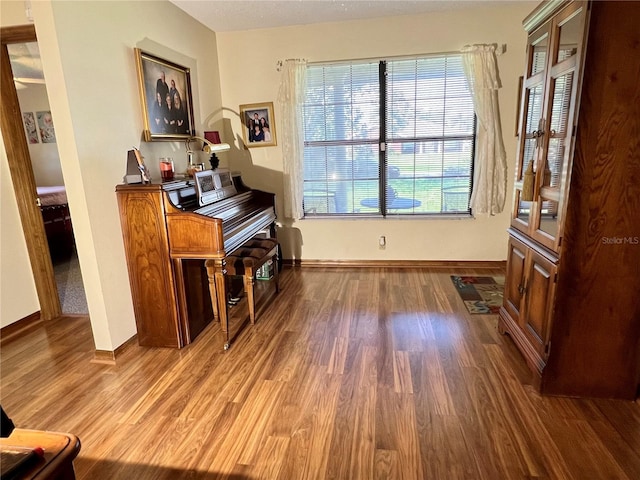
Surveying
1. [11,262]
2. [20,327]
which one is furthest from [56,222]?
[20,327]

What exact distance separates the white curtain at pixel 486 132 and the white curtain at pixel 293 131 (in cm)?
169

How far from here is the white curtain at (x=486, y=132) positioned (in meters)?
3.59

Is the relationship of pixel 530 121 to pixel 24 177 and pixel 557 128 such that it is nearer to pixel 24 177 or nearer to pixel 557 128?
pixel 557 128

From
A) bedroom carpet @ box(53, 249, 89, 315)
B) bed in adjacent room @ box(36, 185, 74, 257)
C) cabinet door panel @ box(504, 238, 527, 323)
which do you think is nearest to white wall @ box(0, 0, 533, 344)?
bedroom carpet @ box(53, 249, 89, 315)

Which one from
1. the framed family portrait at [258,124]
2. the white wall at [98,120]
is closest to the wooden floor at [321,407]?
the white wall at [98,120]

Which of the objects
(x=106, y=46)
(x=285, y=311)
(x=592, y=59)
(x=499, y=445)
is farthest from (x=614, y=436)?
(x=106, y=46)

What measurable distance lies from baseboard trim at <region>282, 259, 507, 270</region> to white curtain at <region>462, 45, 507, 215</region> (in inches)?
23.2

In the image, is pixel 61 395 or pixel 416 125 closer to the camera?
pixel 61 395

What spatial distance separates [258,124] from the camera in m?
4.12

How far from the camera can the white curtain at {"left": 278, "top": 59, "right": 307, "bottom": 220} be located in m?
3.88

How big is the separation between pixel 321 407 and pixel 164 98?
2619 millimetres

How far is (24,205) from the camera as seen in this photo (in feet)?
9.48

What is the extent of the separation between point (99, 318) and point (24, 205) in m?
1.26

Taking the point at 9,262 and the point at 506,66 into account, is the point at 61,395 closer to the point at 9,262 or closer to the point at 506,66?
the point at 9,262
